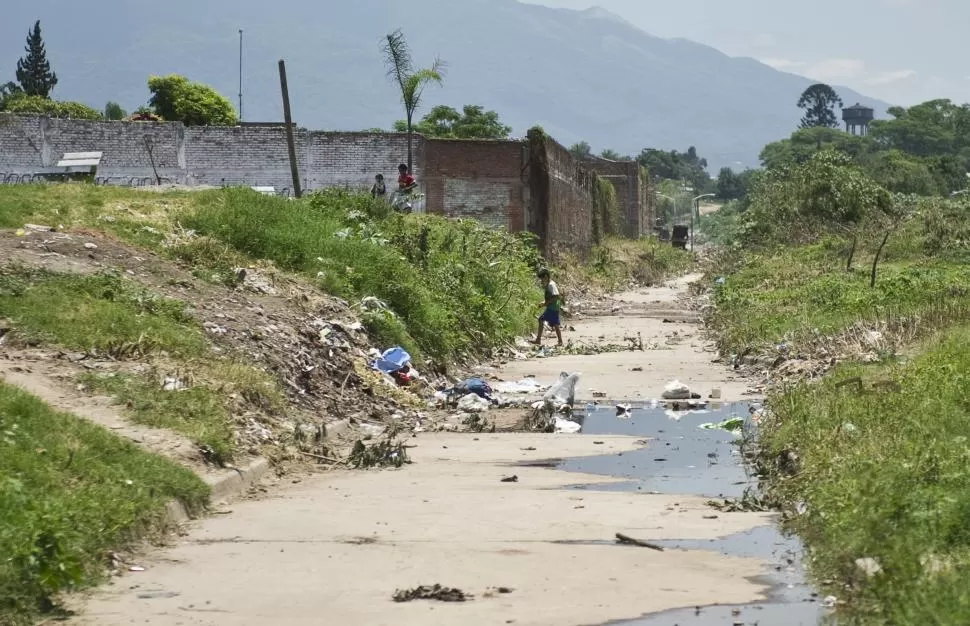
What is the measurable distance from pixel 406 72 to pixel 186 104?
36635 millimetres

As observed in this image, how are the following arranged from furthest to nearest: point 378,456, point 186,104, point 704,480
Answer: point 186,104 → point 378,456 → point 704,480

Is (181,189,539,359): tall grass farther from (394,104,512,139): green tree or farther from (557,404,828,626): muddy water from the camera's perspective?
(394,104,512,139): green tree

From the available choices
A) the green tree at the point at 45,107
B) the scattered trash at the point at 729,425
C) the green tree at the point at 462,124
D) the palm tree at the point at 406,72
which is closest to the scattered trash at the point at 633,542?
the scattered trash at the point at 729,425

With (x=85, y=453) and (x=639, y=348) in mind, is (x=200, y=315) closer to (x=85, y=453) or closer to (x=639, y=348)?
(x=85, y=453)

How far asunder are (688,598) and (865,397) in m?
5.74

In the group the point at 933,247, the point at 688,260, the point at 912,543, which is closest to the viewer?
the point at 912,543

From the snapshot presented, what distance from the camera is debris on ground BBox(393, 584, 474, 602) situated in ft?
24.6

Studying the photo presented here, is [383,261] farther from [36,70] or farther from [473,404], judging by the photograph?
[36,70]

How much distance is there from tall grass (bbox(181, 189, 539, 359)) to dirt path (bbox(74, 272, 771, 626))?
8579 mm

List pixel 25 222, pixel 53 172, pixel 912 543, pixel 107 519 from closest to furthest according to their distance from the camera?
pixel 912 543, pixel 107 519, pixel 25 222, pixel 53 172

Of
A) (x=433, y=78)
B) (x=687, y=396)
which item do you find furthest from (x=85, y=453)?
(x=433, y=78)

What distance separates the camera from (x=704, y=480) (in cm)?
1183

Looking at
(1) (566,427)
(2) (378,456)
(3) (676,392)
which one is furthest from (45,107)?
(2) (378,456)

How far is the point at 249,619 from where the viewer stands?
23.6ft
